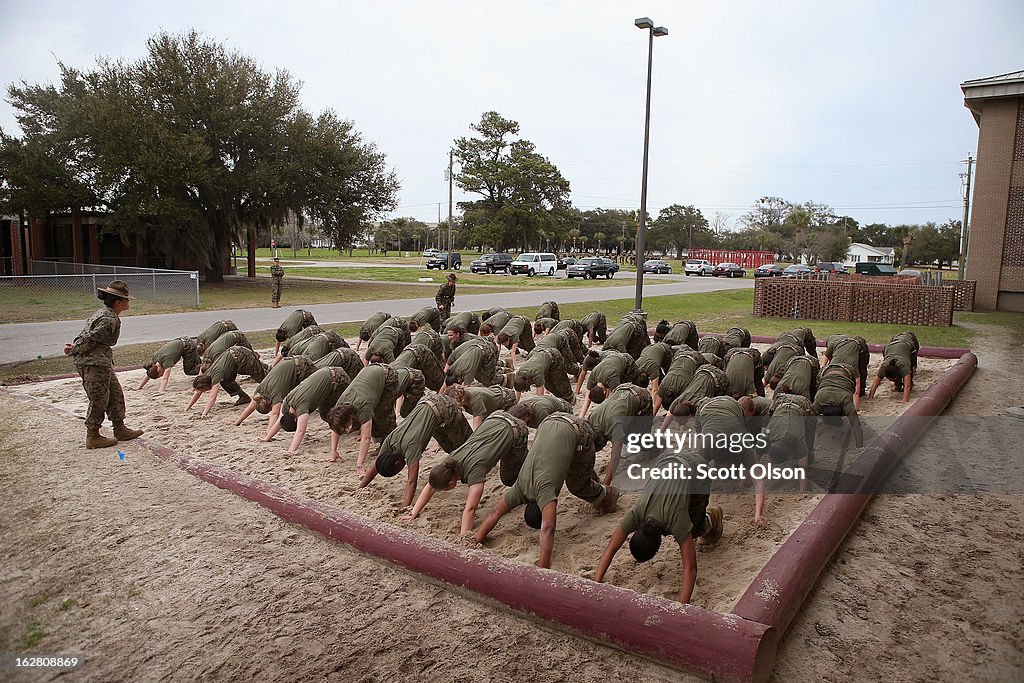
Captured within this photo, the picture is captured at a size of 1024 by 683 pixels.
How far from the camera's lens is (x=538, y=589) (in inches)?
176

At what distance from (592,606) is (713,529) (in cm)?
179

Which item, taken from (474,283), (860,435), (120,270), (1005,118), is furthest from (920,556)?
(474,283)

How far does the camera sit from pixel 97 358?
7590 millimetres

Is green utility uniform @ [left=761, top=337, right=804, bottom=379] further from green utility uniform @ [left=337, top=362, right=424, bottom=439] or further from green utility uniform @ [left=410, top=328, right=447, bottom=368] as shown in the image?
green utility uniform @ [left=337, top=362, right=424, bottom=439]

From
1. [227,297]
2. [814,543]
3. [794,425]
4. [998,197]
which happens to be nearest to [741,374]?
[794,425]

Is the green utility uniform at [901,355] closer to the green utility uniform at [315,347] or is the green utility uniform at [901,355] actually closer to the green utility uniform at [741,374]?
the green utility uniform at [741,374]

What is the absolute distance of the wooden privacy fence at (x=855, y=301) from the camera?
20359 millimetres

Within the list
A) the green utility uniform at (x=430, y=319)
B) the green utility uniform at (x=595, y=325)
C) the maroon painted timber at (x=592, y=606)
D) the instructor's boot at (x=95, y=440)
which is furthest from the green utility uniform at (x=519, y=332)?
the maroon painted timber at (x=592, y=606)

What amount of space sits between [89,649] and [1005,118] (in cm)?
3129

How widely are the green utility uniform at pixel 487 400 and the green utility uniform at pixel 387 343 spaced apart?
317 centimetres

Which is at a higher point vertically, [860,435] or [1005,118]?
[1005,118]

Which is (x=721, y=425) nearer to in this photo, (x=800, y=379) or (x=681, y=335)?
(x=800, y=379)

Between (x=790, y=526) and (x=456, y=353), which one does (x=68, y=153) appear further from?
(x=790, y=526)

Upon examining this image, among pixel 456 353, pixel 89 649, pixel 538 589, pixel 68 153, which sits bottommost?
pixel 89 649
